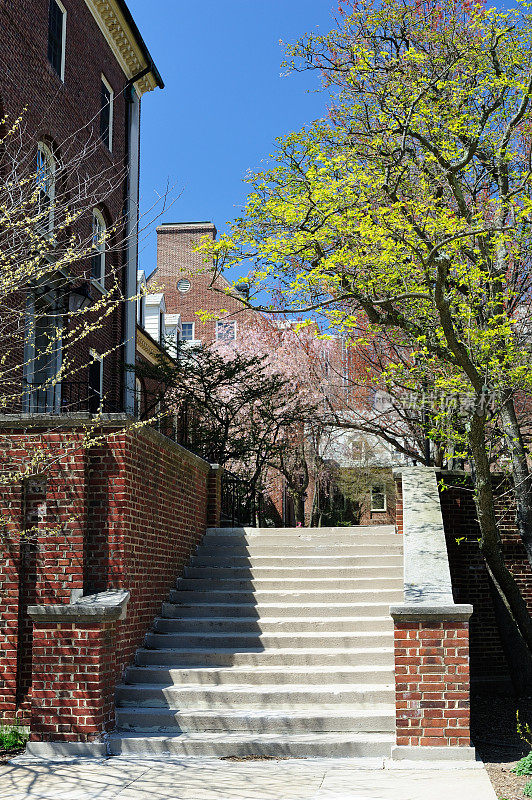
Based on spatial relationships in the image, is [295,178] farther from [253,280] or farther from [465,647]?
[465,647]

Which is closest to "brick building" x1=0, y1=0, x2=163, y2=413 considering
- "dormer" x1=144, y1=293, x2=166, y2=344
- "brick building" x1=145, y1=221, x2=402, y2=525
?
"brick building" x1=145, y1=221, x2=402, y2=525

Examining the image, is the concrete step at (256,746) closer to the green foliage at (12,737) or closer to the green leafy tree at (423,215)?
the green foliage at (12,737)

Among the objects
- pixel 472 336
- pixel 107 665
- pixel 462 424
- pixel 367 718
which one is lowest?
pixel 367 718

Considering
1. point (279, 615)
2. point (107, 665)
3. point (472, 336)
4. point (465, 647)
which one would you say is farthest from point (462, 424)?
point (107, 665)

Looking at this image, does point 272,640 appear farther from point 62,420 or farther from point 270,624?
point 62,420

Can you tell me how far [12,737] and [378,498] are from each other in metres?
29.4

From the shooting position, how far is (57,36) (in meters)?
15.7

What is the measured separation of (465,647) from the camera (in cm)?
705

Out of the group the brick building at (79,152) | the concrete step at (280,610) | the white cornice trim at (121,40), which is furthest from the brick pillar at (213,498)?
the white cornice trim at (121,40)

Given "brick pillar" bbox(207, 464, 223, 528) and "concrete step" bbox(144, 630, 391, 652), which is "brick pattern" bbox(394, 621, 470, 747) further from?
"brick pillar" bbox(207, 464, 223, 528)

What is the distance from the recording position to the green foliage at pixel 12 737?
7418 millimetres

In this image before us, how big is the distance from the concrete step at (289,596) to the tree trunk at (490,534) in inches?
55.4

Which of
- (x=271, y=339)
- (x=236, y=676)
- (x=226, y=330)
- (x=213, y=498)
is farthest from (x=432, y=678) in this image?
(x=226, y=330)

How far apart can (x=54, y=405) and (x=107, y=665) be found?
773 cm
